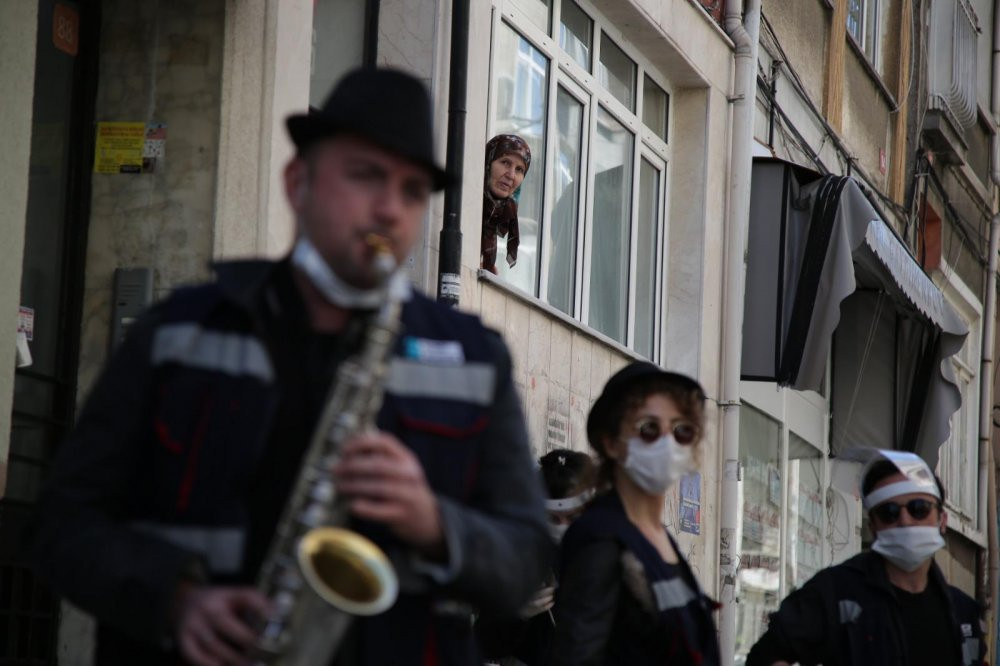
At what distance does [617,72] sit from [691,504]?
3.08 meters

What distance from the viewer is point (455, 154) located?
9461mm

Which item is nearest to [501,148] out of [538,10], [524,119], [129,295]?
[524,119]

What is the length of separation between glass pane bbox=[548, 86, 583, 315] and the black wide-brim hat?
5.93 m

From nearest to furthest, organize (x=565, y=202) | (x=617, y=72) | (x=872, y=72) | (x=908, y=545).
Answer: (x=908, y=545) → (x=565, y=202) → (x=617, y=72) → (x=872, y=72)

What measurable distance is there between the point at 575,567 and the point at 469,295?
15.1 ft

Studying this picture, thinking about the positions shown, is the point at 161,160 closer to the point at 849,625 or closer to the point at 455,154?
the point at 455,154

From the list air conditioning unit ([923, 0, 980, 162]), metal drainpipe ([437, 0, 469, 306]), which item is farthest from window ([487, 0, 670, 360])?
air conditioning unit ([923, 0, 980, 162])

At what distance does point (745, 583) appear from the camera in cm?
1498

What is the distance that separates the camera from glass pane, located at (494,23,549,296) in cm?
1071

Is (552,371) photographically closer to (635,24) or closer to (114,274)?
(635,24)

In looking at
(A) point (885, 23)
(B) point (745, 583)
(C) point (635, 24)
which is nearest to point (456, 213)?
(C) point (635, 24)

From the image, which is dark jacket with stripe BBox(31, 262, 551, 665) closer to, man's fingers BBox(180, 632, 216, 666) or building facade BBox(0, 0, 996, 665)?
man's fingers BBox(180, 632, 216, 666)

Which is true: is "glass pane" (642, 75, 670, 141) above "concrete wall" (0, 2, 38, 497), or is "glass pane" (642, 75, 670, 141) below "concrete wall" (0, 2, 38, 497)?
above

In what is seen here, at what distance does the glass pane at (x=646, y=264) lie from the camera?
13.5m
